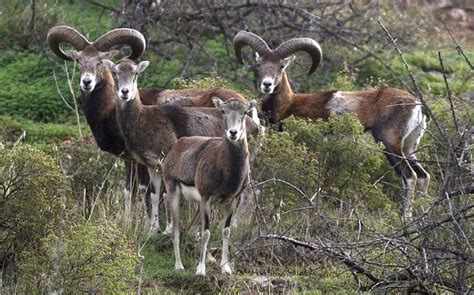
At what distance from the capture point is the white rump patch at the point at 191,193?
11.2 m

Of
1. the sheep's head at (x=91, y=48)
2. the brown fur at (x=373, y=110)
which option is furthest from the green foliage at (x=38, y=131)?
the brown fur at (x=373, y=110)

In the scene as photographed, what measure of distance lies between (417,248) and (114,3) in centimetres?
1342

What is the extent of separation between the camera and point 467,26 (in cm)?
2489

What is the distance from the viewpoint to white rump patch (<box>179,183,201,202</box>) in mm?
11242

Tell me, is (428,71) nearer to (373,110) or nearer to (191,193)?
(373,110)

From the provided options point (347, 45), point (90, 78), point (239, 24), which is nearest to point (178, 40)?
point (239, 24)

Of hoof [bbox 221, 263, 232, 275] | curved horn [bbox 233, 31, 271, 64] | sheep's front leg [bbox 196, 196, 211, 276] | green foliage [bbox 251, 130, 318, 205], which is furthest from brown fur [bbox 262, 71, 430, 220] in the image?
hoof [bbox 221, 263, 232, 275]

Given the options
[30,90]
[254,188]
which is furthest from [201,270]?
[30,90]

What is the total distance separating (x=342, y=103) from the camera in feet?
49.6

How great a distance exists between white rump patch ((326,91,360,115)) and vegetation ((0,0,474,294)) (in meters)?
0.41

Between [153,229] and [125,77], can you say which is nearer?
[153,229]

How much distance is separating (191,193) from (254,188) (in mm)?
619

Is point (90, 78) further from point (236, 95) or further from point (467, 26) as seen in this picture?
point (467, 26)

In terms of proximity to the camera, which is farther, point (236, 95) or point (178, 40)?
point (178, 40)
